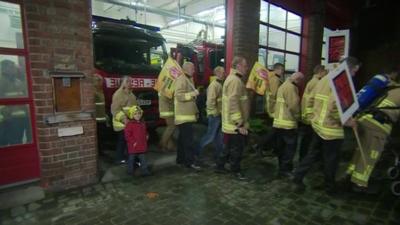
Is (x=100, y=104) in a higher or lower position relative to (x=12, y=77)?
lower

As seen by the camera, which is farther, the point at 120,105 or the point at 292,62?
the point at 292,62

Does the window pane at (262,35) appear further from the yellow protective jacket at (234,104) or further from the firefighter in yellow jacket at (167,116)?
the firefighter in yellow jacket at (167,116)

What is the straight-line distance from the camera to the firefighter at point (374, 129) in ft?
11.2

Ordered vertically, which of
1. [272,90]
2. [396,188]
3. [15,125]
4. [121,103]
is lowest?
[396,188]

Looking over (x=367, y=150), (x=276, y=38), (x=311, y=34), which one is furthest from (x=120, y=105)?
(x=311, y=34)

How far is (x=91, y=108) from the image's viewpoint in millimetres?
3797

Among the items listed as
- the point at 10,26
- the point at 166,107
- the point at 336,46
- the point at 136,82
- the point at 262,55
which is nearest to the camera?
the point at 10,26

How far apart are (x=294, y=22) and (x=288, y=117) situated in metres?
4.54

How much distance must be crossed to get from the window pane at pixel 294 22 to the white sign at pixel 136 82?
4210mm

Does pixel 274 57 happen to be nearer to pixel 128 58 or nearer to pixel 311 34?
pixel 311 34

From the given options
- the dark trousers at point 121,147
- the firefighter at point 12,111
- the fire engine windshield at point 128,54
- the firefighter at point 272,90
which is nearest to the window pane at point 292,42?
the firefighter at point 272,90

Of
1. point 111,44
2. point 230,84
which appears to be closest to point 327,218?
point 230,84

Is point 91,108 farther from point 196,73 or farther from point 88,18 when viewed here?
point 196,73

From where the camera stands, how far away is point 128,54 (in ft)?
19.8
